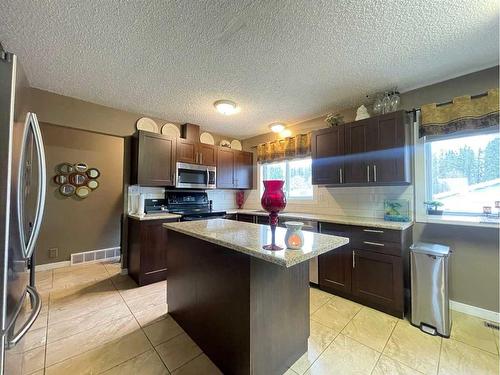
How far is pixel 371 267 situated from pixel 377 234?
37 cm

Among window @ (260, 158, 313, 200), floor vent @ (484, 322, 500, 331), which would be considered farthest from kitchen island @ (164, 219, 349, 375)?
window @ (260, 158, 313, 200)

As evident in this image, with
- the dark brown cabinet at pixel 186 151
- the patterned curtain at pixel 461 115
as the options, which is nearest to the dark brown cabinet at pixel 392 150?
A: the patterned curtain at pixel 461 115

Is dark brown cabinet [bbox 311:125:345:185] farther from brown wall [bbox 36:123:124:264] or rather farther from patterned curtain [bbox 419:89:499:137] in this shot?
brown wall [bbox 36:123:124:264]

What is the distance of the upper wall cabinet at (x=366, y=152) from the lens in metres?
2.39

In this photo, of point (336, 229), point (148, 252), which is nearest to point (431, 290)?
point (336, 229)

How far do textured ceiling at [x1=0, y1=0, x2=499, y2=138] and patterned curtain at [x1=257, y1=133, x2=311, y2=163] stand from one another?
0.89 metres

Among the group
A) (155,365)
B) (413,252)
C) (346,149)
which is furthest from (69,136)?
(413,252)

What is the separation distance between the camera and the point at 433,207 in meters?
2.38

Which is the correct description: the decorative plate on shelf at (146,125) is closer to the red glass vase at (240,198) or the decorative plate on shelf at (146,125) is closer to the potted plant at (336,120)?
the red glass vase at (240,198)

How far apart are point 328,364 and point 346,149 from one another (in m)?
2.28

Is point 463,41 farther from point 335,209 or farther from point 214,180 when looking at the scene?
point 214,180

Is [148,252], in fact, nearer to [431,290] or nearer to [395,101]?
[431,290]

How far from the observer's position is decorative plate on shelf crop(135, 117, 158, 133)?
3.36 metres

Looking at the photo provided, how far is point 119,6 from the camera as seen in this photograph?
1.47 metres
